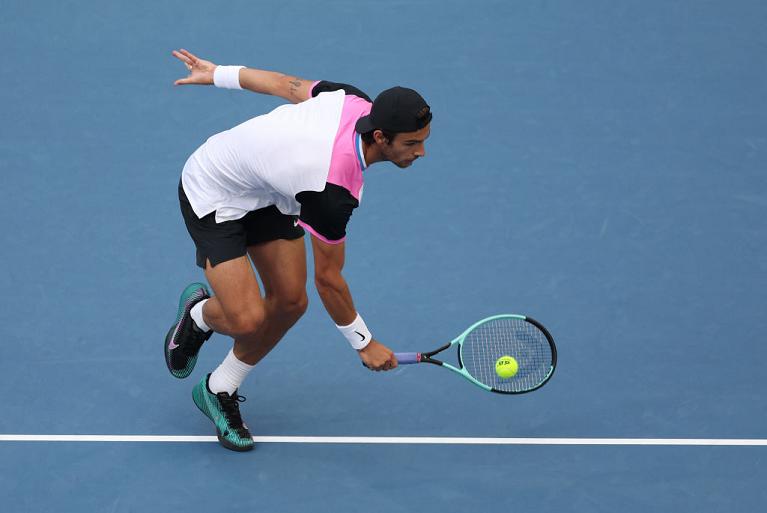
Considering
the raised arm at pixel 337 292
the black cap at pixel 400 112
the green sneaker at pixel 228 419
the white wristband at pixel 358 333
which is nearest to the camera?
the black cap at pixel 400 112

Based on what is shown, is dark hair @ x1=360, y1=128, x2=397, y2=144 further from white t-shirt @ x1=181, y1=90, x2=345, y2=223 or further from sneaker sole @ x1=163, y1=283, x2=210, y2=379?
sneaker sole @ x1=163, y1=283, x2=210, y2=379

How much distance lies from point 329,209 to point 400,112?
0.50 metres

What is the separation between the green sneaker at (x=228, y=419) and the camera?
20.0ft

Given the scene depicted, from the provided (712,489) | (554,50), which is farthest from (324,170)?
(554,50)

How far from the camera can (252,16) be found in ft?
30.5

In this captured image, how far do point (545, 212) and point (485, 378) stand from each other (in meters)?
1.93

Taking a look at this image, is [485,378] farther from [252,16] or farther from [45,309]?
[252,16]

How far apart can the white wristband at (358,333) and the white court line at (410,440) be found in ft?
2.39

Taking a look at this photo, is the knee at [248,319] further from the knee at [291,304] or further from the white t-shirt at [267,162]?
the white t-shirt at [267,162]

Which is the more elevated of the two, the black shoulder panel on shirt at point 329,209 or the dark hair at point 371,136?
the dark hair at point 371,136

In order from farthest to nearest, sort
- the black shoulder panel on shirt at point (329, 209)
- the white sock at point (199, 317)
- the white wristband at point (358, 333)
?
the white sock at point (199, 317) < the white wristband at point (358, 333) < the black shoulder panel on shirt at point (329, 209)

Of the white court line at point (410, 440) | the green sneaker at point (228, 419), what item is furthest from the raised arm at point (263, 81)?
the white court line at point (410, 440)

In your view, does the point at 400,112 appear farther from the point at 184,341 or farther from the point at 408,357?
the point at 184,341

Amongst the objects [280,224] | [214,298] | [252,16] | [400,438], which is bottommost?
[400,438]
